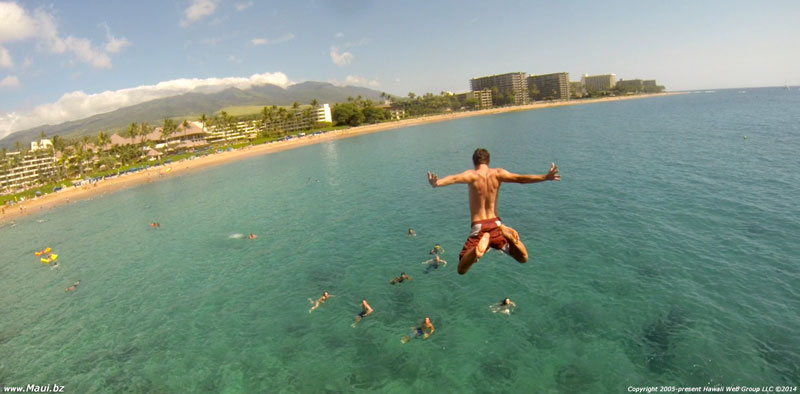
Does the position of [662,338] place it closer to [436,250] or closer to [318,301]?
[436,250]

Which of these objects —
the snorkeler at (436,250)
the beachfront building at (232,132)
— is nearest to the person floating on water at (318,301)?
the snorkeler at (436,250)

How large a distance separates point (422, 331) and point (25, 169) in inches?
4893

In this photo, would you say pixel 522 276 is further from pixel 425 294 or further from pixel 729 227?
pixel 729 227

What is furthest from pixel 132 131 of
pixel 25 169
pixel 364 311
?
pixel 364 311

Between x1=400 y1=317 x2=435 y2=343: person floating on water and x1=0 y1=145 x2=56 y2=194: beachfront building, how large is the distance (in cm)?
10310

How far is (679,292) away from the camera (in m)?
17.8

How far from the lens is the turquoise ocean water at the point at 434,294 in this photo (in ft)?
47.6

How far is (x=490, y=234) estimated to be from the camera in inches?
287

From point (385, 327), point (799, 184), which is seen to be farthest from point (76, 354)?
point (799, 184)

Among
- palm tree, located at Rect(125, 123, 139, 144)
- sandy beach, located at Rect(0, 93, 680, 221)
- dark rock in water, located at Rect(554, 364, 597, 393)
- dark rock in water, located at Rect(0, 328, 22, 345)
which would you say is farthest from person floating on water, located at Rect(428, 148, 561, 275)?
palm tree, located at Rect(125, 123, 139, 144)

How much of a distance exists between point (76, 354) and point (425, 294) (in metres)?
17.1

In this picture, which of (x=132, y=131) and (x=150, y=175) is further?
(x=132, y=131)

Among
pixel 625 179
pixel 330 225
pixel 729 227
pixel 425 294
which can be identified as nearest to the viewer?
pixel 425 294

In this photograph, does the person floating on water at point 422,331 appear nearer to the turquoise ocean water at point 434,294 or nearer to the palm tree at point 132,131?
the turquoise ocean water at point 434,294
